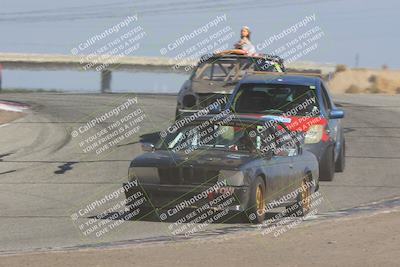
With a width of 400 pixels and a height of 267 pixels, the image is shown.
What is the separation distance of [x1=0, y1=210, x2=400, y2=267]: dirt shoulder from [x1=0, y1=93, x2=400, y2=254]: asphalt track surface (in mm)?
753

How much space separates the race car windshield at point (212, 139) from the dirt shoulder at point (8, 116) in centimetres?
1025

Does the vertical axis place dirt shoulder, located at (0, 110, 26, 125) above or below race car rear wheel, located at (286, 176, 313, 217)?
below

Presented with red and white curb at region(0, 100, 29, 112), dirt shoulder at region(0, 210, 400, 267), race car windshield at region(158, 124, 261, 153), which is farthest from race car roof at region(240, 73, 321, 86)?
red and white curb at region(0, 100, 29, 112)

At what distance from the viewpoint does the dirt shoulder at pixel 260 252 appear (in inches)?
295

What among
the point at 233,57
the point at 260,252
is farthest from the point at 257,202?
the point at 233,57

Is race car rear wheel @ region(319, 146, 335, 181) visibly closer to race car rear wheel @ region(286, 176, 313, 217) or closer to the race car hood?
race car rear wheel @ region(286, 176, 313, 217)

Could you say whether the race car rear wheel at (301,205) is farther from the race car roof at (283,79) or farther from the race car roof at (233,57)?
the race car roof at (233,57)

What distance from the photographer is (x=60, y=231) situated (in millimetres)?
9719

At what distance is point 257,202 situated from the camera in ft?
33.0

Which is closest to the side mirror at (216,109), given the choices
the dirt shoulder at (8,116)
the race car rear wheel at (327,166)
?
the race car rear wheel at (327,166)

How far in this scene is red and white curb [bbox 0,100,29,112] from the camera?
23.2 m

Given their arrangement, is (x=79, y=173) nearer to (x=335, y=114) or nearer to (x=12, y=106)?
(x=335, y=114)

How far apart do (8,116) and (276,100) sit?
9081 mm

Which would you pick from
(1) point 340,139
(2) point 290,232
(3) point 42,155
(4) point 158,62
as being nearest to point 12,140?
(3) point 42,155
